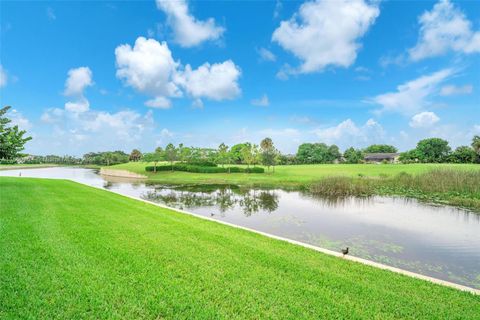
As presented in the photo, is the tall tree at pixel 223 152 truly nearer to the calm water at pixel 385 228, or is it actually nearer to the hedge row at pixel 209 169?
the hedge row at pixel 209 169

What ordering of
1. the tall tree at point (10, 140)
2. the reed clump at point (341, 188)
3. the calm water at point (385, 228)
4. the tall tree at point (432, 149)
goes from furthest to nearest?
1. the tall tree at point (432, 149)
2. the reed clump at point (341, 188)
3. the tall tree at point (10, 140)
4. the calm water at point (385, 228)

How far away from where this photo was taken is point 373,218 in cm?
1266

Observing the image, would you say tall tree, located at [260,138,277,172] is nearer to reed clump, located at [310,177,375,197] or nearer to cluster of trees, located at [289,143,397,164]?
reed clump, located at [310,177,375,197]

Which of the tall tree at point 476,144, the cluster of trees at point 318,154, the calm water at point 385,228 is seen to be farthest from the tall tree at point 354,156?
the calm water at point 385,228

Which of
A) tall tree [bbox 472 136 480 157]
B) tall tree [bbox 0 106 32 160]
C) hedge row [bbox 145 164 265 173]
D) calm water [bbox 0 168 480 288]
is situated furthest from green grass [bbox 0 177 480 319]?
tall tree [bbox 472 136 480 157]

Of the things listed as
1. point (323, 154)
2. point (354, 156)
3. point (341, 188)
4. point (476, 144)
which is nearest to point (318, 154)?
point (323, 154)

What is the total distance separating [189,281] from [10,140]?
13.4m

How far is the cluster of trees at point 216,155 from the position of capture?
43.9 meters

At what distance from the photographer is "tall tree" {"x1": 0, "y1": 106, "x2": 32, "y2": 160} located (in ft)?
40.9

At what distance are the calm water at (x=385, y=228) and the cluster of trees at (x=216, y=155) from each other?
26591 mm

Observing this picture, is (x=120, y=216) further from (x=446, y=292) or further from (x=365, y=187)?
(x=365, y=187)

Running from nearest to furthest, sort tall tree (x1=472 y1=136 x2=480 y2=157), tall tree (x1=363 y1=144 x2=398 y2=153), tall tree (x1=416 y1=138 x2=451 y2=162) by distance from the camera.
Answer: tall tree (x1=472 y1=136 x2=480 y2=157) < tall tree (x1=416 y1=138 x2=451 y2=162) < tall tree (x1=363 y1=144 x2=398 y2=153)

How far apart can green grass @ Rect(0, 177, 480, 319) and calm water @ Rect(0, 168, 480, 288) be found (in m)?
2.76

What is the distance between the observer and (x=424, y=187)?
2114 centimetres
